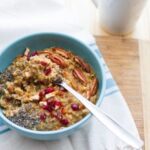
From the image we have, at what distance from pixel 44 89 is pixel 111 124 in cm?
15

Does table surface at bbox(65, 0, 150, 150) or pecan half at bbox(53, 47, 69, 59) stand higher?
pecan half at bbox(53, 47, 69, 59)

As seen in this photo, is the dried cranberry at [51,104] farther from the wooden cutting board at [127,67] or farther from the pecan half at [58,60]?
the wooden cutting board at [127,67]

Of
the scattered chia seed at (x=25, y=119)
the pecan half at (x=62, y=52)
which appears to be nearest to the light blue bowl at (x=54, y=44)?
the pecan half at (x=62, y=52)

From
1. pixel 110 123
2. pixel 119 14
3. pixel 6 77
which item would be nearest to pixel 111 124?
pixel 110 123

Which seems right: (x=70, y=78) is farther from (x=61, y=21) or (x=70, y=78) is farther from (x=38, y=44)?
(x=61, y=21)

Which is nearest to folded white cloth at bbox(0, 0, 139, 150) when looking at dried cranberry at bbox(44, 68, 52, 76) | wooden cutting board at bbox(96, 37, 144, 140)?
wooden cutting board at bbox(96, 37, 144, 140)

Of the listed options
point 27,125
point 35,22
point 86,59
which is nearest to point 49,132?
point 27,125

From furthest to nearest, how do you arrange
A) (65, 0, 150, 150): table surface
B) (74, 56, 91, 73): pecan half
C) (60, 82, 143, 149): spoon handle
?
(65, 0, 150, 150): table surface
(74, 56, 91, 73): pecan half
(60, 82, 143, 149): spoon handle

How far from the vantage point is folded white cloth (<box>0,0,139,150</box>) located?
788mm

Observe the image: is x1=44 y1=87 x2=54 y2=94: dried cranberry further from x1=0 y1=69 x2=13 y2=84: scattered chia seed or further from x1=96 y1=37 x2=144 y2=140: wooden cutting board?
x1=96 y1=37 x2=144 y2=140: wooden cutting board

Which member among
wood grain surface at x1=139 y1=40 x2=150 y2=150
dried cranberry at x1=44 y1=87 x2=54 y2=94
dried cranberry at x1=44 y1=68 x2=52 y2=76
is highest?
dried cranberry at x1=44 y1=68 x2=52 y2=76

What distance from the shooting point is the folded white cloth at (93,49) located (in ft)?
2.59

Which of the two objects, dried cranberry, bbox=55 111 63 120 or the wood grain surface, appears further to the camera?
the wood grain surface

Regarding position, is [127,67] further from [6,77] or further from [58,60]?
[6,77]
